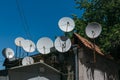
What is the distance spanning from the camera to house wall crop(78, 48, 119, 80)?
2270 centimetres

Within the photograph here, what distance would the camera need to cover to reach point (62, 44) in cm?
2272

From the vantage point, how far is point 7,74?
2256cm

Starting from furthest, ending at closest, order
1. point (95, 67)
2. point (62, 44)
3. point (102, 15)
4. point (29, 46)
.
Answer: point (102, 15) → point (29, 46) → point (95, 67) → point (62, 44)

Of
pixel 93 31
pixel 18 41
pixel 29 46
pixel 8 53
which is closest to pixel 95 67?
pixel 93 31

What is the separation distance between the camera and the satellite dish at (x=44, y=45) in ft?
78.5

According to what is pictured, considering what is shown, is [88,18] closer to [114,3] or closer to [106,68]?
[114,3]

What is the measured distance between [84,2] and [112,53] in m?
12.5

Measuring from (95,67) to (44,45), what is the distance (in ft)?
10.2

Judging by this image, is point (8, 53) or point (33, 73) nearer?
point (33, 73)

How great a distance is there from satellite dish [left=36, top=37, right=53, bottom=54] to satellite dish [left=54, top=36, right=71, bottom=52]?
3.61 ft

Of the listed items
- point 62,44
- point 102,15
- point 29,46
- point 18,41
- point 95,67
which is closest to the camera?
point 62,44

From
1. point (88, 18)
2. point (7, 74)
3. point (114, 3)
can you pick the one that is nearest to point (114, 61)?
point (7, 74)

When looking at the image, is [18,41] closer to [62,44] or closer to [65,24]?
[65,24]

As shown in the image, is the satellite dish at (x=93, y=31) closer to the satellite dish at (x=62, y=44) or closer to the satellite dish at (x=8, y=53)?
the satellite dish at (x=62, y=44)
